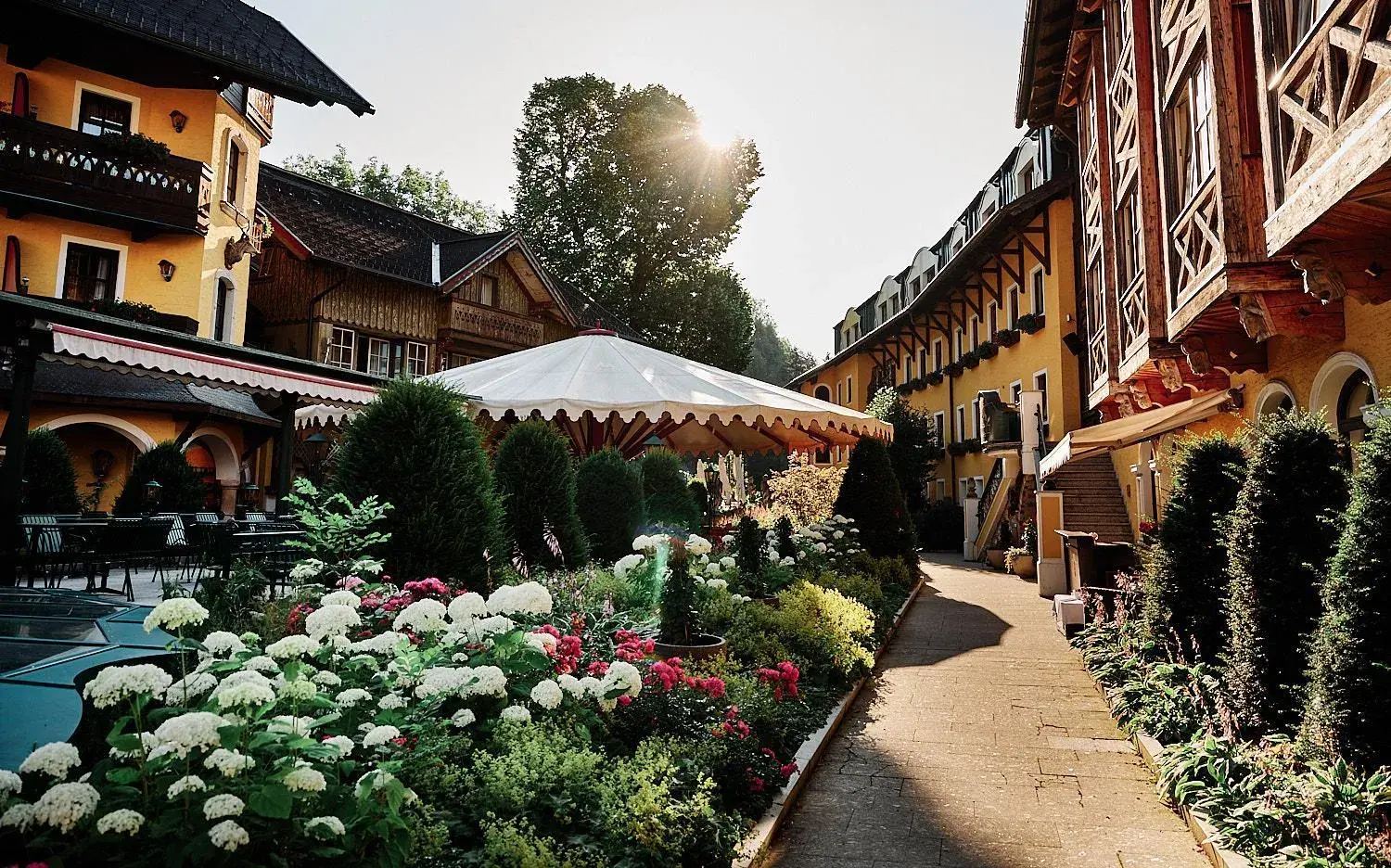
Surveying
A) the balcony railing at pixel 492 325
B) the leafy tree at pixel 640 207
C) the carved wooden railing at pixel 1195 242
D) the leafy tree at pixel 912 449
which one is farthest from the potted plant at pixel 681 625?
the leafy tree at pixel 640 207

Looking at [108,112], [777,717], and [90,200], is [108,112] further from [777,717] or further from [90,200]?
[777,717]

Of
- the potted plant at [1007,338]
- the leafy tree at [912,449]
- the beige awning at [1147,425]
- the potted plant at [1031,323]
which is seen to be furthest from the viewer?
the leafy tree at [912,449]

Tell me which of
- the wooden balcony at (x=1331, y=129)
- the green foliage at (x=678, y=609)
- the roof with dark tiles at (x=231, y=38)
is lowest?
the green foliage at (x=678, y=609)

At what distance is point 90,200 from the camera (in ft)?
52.4

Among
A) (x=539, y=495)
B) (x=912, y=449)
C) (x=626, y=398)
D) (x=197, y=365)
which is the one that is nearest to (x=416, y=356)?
(x=912, y=449)

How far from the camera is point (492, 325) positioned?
27.5 metres

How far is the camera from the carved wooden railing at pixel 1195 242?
7648mm

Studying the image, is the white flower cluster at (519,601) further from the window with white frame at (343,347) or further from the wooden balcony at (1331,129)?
the window with white frame at (343,347)

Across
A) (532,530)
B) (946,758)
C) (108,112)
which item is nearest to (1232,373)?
(946,758)

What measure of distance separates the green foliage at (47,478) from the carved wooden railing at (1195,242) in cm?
1496

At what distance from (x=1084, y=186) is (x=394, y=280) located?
19365mm

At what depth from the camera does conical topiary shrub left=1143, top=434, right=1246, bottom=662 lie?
6125 mm

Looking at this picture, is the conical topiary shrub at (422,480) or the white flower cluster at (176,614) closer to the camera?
the white flower cluster at (176,614)

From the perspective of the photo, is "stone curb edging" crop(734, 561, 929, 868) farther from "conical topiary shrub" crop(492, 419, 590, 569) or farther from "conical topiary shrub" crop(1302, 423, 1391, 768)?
"conical topiary shrub" crop(492, 419, 590, 569)
